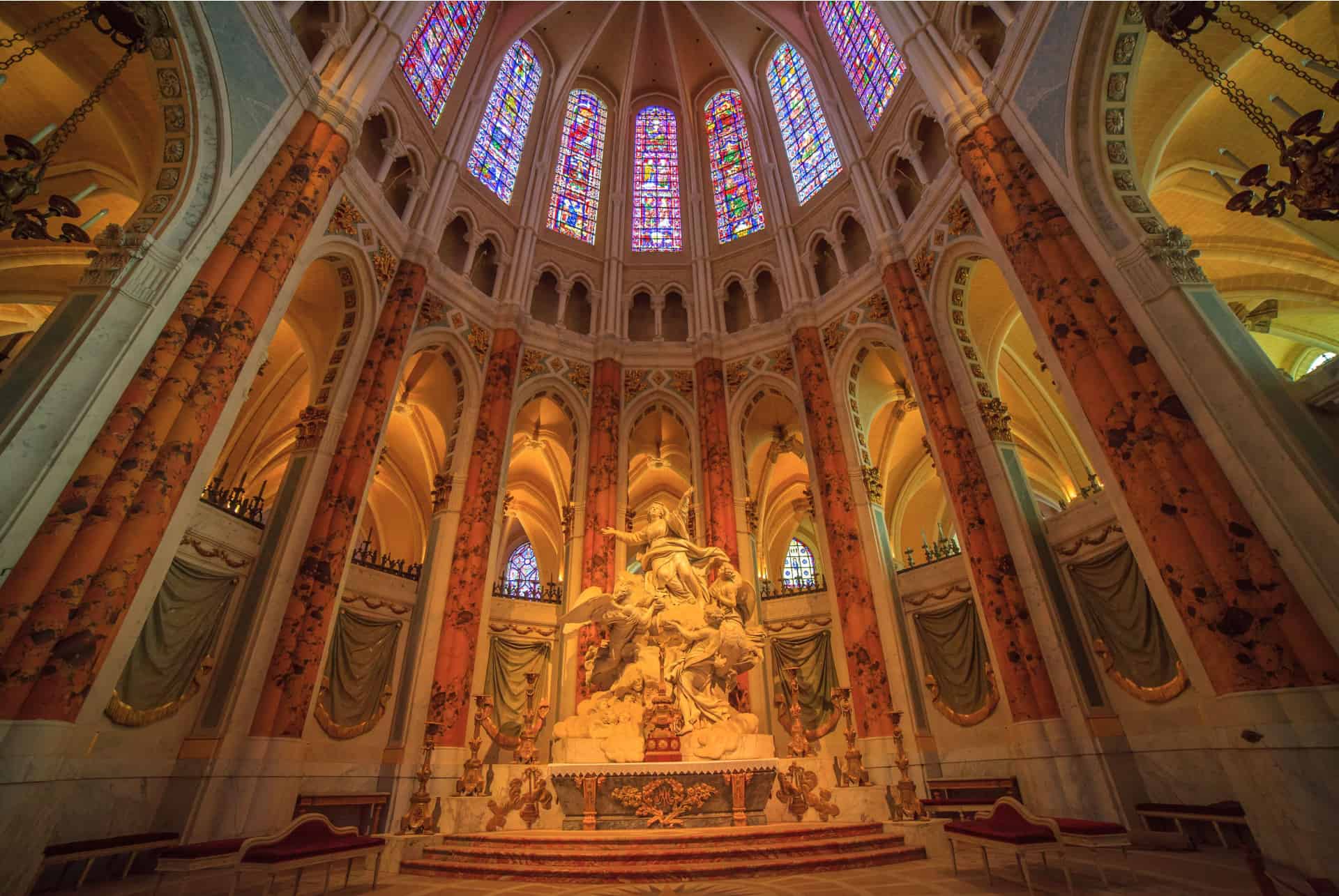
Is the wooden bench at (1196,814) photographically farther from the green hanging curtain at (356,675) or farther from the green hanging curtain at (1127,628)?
the green hanging curtain at (356,675)

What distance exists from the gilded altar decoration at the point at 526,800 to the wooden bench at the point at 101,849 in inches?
137

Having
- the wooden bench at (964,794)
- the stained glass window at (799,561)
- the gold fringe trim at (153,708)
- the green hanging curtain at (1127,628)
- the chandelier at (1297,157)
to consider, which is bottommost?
the wooden bench at (964,794)

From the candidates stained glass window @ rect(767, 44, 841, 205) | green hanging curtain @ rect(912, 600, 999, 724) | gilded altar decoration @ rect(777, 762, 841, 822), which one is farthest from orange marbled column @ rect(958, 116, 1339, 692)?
stained glass window @ rect(767, 44, 841, 205)

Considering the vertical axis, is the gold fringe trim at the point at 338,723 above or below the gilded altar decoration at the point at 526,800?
above

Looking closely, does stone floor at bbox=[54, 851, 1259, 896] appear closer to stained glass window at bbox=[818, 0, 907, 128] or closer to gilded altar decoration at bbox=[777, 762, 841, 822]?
gilded altar decoration at bbox=[777, 762, 841, 822]

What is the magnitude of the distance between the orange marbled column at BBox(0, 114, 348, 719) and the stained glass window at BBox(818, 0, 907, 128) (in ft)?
43.7

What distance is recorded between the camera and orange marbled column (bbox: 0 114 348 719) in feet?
18.3

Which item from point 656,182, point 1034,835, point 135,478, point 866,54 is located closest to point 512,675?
point 135,478

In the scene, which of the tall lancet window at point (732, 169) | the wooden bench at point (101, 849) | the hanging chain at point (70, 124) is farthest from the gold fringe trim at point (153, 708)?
the tall lancet window at point (732, 169)

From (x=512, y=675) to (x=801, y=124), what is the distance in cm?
1726

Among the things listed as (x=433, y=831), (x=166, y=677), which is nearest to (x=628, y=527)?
(x=433, y=831)

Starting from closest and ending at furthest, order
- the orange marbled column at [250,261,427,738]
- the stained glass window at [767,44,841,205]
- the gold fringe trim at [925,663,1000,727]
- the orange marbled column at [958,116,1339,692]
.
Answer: the orange marbled column at [958,116,1339,692], the orange marbled column at [250,261,427,738], the gold fringe trim at [925,663,1000,727], the stained glass window at [767,44,841,205]

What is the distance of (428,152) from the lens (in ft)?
46.9

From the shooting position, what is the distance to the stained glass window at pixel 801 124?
17.1 meters
